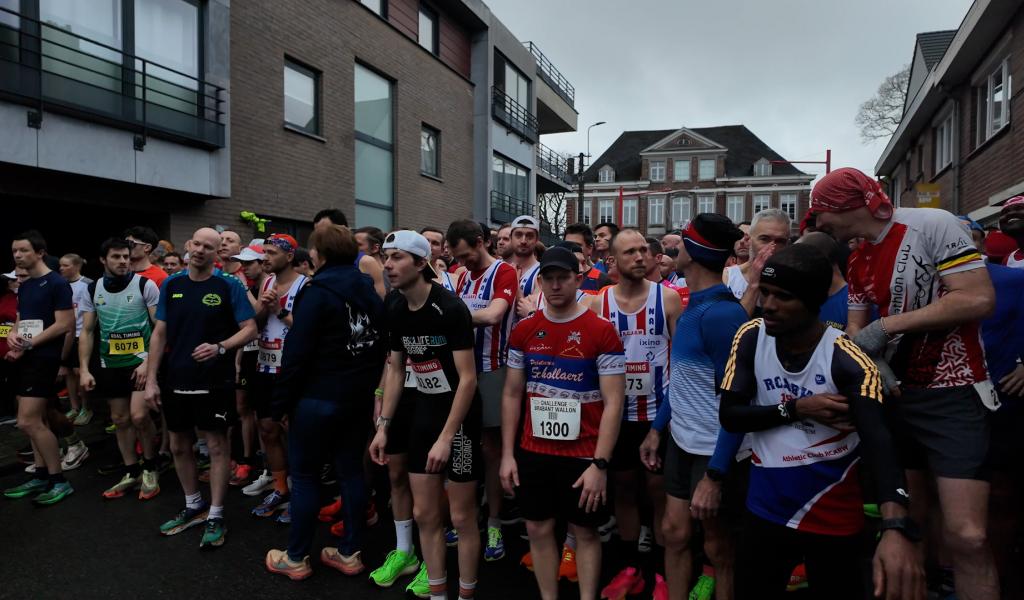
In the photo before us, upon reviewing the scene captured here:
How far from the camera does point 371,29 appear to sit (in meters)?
15.5

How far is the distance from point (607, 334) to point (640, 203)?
6399cm

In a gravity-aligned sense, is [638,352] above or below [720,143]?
below

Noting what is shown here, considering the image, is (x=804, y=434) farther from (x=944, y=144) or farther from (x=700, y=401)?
(x=944, y=144)

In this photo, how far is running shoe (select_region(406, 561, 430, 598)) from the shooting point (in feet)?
11.9

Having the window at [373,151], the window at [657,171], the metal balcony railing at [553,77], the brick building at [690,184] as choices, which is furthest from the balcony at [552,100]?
the window at [657,171]

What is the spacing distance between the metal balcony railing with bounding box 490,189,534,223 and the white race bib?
18290 millimetres

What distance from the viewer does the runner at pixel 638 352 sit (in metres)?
3.68

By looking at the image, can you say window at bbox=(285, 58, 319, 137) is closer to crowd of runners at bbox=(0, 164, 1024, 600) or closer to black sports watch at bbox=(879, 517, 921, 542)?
crowd of runners at bbox=(0, 164, 1024, 600)

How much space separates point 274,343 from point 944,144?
18.5 meters

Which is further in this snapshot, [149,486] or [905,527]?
[149,486]

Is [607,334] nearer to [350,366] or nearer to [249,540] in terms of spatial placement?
[350,366]

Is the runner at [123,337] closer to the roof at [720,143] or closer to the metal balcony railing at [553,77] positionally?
the metal balcony railing at [553,77]


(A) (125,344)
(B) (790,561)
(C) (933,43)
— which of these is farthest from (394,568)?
(C) (933,43)

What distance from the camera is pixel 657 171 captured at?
65125 mm
